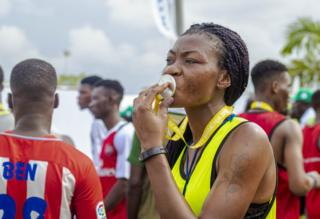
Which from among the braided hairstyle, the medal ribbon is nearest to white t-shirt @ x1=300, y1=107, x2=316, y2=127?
the medal ribbon

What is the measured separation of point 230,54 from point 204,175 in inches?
21.4

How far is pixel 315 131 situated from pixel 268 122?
186 centimetres

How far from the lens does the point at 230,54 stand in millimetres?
2340

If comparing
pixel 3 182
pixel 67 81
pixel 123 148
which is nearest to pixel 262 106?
pixel 123 148

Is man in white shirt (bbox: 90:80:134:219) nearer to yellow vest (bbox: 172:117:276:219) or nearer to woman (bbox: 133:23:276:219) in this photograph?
woman (bbox: 133:23:276:219)

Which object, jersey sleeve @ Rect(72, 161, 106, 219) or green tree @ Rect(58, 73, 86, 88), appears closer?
jersey sleeve @ Rect(72, 161, 106, 219)

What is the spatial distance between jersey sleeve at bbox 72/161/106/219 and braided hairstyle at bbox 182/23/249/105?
871 millimetres

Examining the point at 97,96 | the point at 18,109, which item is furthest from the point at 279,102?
the point at 18,109

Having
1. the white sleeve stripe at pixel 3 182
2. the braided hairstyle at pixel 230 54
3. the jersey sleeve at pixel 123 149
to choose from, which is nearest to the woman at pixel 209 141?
the braided hairstyle at pixel 230 54

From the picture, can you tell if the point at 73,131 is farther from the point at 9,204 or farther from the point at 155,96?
the point at 155,96

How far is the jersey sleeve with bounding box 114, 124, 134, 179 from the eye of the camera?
5160 millimetres

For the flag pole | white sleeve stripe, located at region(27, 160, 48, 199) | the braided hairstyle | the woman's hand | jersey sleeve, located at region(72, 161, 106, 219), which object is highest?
the flag pole

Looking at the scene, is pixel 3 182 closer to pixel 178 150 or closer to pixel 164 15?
pixel 178 150

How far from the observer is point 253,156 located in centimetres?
209
